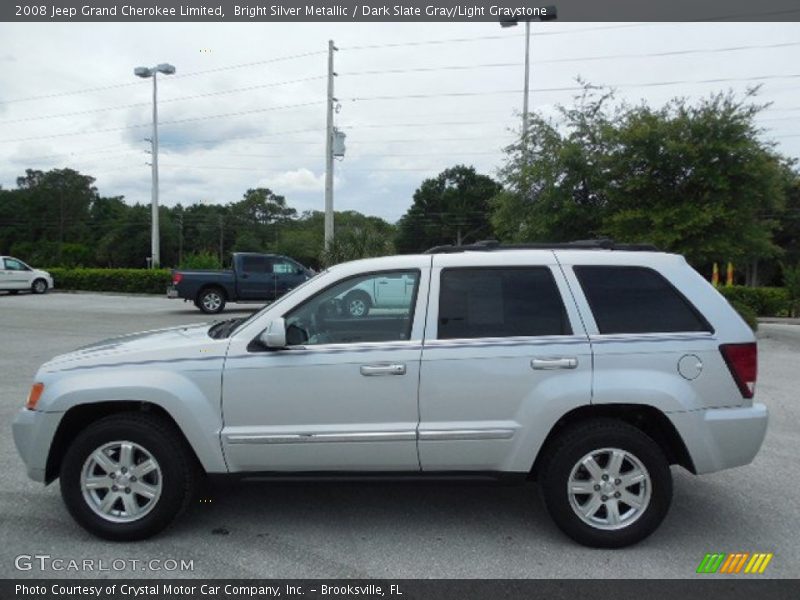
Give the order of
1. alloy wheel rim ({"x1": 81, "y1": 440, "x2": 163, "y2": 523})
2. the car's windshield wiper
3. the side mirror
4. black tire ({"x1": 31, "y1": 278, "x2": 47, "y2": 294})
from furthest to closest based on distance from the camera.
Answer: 1. black tire ({"x1": 31, "y1": 278, "x2": 47, "y2": 294})
2. the car's windshield wiper
3. alloy wheel rim ({"x1": 81, "y1": 440, "x2": 163, "y2": 523})
4. the side mirror

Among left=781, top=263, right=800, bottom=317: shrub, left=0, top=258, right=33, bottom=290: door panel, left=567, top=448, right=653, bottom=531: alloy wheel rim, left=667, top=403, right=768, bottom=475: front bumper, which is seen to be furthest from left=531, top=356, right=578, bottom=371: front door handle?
left=0, top=258, right=33, bottom=290: door panel

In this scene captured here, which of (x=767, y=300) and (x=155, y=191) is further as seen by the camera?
(x=155, y=191)

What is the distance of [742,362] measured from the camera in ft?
12.3

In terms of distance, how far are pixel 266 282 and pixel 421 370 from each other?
54.6ft

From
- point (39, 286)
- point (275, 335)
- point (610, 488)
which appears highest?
point (275, 335)

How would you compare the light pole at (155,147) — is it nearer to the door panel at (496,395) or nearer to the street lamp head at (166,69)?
the street lamp head at (166,69)

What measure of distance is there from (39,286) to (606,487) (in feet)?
98.7

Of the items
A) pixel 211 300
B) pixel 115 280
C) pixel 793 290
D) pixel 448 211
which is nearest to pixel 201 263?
pixel 115 280

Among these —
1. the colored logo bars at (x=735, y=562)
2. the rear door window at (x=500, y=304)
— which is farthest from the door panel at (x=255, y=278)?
the colored logo bars at (x=735, y=562)

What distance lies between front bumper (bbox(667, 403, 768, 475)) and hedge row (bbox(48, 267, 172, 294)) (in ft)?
91.0

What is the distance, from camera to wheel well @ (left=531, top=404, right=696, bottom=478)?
3770 mm

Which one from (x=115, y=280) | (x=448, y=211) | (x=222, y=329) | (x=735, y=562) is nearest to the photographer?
(x=735, y=562)

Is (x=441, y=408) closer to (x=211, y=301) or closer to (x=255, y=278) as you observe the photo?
(x=255, y=278)

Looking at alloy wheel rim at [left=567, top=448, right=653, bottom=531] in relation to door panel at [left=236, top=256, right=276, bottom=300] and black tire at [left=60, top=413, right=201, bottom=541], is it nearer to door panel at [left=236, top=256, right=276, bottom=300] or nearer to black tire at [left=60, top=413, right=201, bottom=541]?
black tire at [left=60, top=413, right=201, bottom=541]
